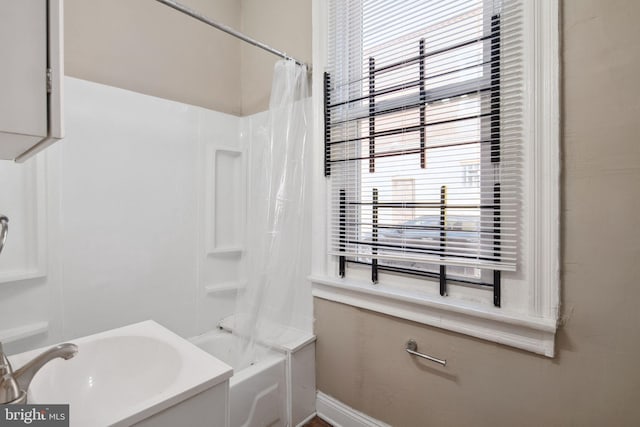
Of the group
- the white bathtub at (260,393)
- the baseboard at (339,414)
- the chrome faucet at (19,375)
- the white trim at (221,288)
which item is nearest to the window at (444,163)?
the white bathtub at (260,393)

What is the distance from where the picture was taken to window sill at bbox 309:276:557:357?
105 centimetres

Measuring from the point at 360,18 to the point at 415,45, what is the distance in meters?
0.36

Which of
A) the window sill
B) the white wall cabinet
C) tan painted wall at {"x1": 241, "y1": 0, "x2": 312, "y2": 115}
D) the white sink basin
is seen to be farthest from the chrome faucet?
tan painted wall at {"x1": 241, "y1": 0, "x2": 312, "y2": 115}

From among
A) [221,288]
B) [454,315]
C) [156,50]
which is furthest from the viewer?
[221,288]

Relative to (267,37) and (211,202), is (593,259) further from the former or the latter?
(267,37)

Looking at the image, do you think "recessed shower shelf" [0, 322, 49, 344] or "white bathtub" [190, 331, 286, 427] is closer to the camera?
"recessed shower shelf" [0, 322, 49, 344]

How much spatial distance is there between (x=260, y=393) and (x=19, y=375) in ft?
3.11

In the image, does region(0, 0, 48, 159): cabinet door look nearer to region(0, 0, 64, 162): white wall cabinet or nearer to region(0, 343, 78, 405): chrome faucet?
region(0, 0, 64, 162): white wall cabinet

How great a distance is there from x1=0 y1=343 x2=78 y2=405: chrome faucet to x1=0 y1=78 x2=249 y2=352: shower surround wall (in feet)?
2.45

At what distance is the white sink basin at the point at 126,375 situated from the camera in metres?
0.82

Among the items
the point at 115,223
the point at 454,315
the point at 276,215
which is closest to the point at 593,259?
the point at 454,315

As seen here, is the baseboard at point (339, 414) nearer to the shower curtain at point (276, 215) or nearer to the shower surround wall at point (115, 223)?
the shower curtain at point (276, 215)

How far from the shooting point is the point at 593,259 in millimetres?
970

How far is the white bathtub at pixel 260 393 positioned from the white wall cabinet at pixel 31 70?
3.86 ft
